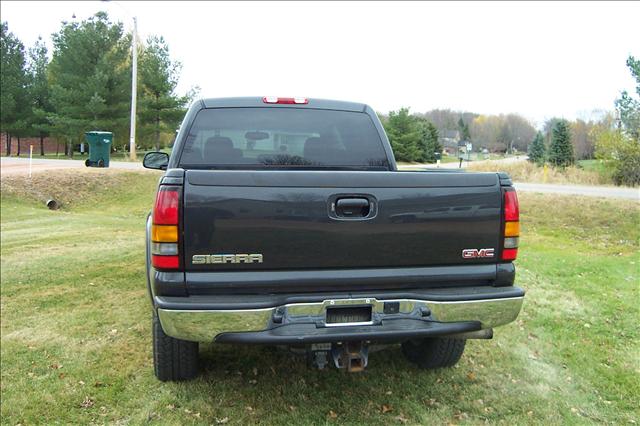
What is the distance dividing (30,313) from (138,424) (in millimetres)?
2587

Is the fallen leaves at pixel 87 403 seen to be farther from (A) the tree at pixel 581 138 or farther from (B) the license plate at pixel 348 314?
(A) the tree at pixel 581 138

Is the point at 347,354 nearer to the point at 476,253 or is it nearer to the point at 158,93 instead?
the point at 476,253

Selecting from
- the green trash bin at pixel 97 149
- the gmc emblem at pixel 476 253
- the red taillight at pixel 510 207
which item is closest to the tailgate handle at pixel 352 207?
the gmc emblem at pixel 476 253

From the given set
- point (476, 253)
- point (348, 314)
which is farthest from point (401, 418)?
point (476, 253)

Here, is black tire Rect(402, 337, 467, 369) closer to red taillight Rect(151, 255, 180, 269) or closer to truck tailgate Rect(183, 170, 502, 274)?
truck tailgate Rect(183, 170, 502, 274)

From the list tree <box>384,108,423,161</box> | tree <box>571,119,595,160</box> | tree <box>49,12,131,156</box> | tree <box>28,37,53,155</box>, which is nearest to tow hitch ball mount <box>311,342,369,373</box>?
tree <box>571,119,595,160</box>

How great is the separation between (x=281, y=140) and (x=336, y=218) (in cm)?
152

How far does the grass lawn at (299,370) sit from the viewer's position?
308cm

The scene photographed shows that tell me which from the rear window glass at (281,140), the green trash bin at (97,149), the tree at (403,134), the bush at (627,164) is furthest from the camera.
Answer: the tree at (403,134)

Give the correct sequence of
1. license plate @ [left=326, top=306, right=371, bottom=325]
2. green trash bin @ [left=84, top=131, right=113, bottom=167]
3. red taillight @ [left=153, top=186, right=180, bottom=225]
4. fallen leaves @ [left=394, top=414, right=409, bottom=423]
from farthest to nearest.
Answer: green trash bin @ [left=84, top=131, right=113, bottom=167] < fallen leaves @ [left=394, top=414, right=409, bottom=423] < license plate @ [left=326, top=306, right=371, bottom=325] < red taillight @ [left=153, top=186, right=180, bottom=225]

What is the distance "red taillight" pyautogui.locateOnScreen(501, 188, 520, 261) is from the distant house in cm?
8368

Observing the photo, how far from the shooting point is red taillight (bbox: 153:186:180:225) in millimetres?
2432

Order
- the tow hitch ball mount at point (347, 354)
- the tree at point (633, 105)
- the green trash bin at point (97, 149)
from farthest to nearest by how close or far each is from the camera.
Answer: the green trash bin at point (97, 149), the tree at point (633, 105), the tow hitch ball mount at point (347, 354)

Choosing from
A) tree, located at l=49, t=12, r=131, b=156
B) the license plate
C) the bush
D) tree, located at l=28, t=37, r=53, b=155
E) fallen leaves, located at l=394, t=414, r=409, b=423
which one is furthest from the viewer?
tree, located at l=28, t=37, r=53, b=155
